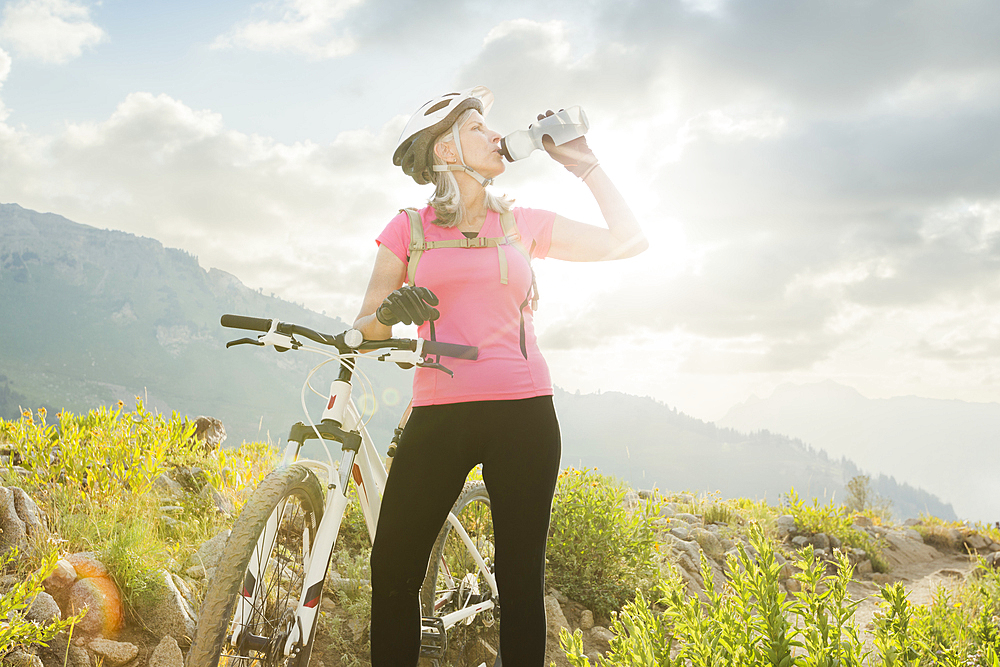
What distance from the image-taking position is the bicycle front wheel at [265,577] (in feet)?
5.39

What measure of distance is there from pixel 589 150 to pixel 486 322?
96 cm

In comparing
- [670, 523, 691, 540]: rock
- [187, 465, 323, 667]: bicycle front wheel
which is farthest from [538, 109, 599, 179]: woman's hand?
[670, 523, 691, 540]: rock

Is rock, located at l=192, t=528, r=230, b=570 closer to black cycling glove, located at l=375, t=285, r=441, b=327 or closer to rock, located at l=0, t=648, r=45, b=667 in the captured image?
rock, located at l=0, t=648, r=45, b=667

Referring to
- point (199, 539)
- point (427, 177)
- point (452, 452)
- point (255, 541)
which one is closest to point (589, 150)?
point (427, 177)

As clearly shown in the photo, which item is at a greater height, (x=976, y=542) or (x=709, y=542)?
(x=709, y=542)

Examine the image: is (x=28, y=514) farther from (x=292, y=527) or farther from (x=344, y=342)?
(x=344, y=342)

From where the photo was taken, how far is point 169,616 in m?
3.08

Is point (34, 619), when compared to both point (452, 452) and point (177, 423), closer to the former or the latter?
point (452, 452)

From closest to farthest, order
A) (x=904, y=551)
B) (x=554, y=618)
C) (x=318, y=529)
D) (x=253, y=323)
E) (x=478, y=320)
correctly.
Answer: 1. (x=253, y=323)
2. (x=318, y=529)
3. (x=478, y=320)
4. (x=554, y=618)
5. (x=904, y=551)

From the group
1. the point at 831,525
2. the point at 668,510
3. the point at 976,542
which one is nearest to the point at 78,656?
the point at 668,510

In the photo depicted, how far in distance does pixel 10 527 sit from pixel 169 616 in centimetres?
104

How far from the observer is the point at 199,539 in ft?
12.9

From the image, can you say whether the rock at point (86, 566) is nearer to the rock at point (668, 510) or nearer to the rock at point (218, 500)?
the rock at point (218, 500)

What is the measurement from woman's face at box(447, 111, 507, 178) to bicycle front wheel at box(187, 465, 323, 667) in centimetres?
148
